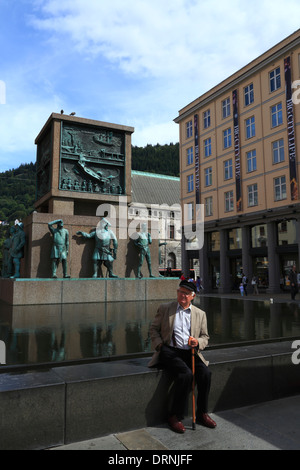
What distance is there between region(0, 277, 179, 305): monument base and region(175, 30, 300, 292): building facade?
20328 mm

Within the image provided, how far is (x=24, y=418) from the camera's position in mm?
3367

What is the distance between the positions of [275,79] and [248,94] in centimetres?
343

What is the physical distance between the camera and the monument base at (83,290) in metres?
11.3

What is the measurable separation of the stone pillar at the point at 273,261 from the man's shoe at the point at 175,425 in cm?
3008

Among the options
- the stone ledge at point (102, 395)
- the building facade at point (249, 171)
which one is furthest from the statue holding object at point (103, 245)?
the building facade at point (249, 171)

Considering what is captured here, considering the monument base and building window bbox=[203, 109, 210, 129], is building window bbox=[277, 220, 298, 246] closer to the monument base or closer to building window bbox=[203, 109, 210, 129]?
building window bbox=[203, 109, 210, 129]

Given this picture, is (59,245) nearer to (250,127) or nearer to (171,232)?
(250,127)

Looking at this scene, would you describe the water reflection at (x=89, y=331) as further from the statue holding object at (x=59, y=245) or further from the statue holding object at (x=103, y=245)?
the statue holding object at (x=103, y=245)

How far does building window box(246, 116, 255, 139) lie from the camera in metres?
35.0

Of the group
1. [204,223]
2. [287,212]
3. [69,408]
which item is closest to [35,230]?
[69,408]

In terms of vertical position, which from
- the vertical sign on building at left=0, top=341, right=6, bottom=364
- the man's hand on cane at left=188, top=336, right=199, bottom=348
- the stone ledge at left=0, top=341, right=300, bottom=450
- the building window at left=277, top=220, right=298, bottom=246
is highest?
the building window at left=277, top=220, right=298, bottom=246

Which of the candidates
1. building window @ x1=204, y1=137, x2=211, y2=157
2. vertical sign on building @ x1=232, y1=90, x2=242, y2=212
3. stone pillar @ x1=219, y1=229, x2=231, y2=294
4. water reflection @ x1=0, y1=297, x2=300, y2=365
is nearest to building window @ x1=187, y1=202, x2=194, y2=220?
stone pillar @ x1=219, y1=229, x2=231, y2=294

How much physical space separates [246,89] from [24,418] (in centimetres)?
3809

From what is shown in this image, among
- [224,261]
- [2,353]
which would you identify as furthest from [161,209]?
[2,353]
